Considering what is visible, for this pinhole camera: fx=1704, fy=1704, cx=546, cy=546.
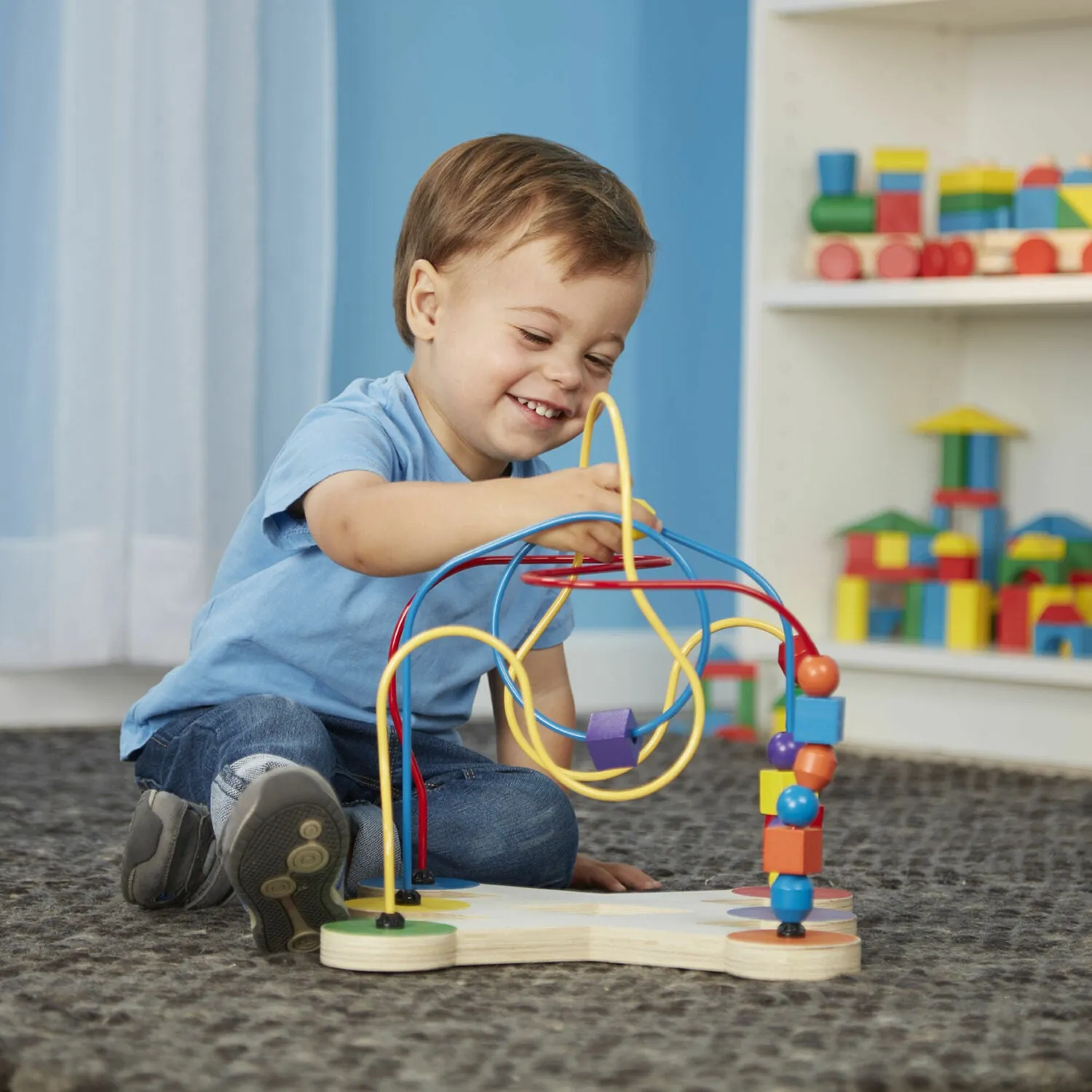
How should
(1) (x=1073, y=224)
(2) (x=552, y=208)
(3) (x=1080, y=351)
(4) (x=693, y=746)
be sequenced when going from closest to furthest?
(4) (x=693, y=746)
(2) (x=552, y=208)
(1) (x=1073, y=224)
(3) (x=1080, y=351)

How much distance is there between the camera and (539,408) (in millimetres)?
1009

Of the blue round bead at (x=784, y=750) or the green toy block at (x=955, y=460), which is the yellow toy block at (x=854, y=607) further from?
the blue round bead at (x=784, y=750)

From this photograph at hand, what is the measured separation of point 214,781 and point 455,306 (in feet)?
1.06

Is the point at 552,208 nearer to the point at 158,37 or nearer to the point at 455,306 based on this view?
the point at 455,306

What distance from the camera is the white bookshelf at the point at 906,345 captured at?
5.72 feet

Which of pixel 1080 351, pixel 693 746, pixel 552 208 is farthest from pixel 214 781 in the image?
pixel 1080 351

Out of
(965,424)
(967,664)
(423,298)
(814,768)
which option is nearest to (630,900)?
(814,768)

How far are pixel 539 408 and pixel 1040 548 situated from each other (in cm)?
93

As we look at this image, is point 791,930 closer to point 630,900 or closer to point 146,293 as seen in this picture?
point 630,900

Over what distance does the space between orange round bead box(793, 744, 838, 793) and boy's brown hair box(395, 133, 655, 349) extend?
33cm

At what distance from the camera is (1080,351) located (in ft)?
6.41

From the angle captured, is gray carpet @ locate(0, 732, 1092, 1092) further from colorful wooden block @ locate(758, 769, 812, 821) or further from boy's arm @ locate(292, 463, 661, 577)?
boy's arm @ locate(292, 463, 661, 577)

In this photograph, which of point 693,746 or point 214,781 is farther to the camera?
point 214,781

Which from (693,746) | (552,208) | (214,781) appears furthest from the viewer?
(552,208)
